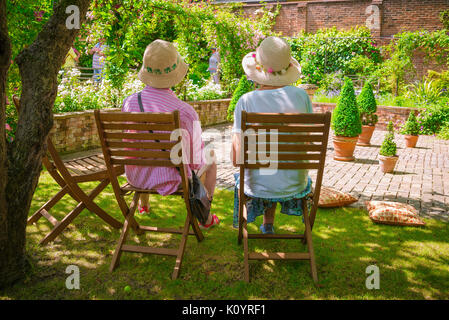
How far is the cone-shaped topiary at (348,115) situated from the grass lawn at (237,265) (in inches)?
126

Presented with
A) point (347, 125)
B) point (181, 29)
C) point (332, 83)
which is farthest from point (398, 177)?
point (332, 83)

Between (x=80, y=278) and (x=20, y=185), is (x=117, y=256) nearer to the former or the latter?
(x=80, y=278)

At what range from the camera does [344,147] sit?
23.0 ft

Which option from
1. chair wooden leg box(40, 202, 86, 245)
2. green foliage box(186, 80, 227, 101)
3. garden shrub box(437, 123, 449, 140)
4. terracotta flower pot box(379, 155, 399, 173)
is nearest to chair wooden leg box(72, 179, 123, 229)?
chair wooden leg box(40, 202, 86, 245)

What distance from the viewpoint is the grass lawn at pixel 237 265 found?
2627 mm

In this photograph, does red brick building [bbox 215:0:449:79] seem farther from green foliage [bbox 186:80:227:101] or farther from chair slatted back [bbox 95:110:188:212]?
chair slatted back [bbox 95:110:188:212]

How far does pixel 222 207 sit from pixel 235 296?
6.08 feet

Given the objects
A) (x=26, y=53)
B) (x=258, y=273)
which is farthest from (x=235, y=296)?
(x=26, y=53)

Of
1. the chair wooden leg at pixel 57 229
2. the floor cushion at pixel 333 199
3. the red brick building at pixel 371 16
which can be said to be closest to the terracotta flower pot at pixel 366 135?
the floor cushion at pixel 333 199

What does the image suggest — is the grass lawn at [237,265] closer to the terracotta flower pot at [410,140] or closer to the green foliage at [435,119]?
the terracotta flower pot at [410,140]

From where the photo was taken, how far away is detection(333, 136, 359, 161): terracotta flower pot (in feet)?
22.9

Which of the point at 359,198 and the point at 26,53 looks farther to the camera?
the point at 359,198

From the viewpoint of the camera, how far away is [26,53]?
2645 mm
